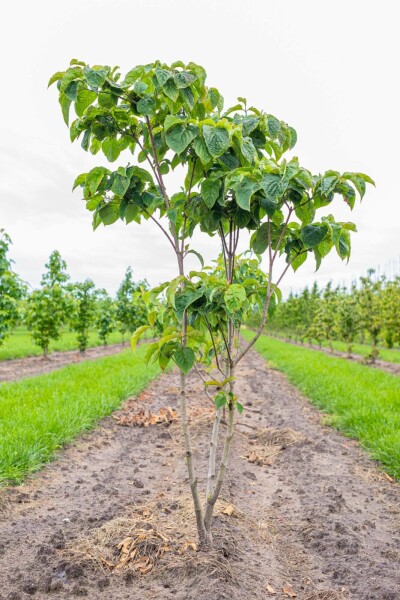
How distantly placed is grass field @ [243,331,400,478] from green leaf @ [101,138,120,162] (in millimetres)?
4214

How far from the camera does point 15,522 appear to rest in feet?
10.7

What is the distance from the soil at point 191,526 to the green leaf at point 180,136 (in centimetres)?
231

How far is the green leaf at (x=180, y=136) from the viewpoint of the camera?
2141 mm

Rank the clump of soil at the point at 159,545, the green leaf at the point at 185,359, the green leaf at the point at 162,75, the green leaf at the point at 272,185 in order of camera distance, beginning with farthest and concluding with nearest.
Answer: the clump of soil at the point at 159,545
the green leaf at the point at 185,359
the green leaf at the point at 162,75
the green leaf at the point at 272,185

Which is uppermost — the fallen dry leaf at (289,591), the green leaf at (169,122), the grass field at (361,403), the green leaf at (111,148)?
the green leaf at (111,148)

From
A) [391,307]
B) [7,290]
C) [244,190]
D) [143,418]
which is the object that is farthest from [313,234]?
[391,307]

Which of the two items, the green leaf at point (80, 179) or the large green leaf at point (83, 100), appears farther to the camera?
the green leaf at point (80, 179)

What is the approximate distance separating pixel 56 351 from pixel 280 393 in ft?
52.8

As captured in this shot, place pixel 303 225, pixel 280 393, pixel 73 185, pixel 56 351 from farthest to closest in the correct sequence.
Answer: pixel 56 351 → pixel 280 393 → pixel 73 185 → pixel 303 225

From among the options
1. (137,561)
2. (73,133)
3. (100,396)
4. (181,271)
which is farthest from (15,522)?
(100,396)

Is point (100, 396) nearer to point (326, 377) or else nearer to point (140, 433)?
point (140, 433)

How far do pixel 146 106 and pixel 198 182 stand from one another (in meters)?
0.56

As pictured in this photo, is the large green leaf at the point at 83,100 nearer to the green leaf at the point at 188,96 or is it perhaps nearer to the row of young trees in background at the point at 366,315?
the green leaf at the point at 188,96

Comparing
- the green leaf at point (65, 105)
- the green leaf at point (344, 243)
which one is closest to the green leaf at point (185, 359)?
the green leaf at point (344, 243)
